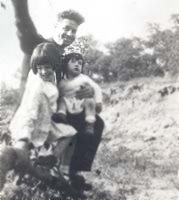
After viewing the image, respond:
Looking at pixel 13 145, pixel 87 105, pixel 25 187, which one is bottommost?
pixel 25 187

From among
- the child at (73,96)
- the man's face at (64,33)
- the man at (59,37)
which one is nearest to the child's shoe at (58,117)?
the child at (73,96)

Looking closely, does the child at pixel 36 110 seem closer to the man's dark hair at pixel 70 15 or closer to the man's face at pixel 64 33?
the man's face at pixel 64 33

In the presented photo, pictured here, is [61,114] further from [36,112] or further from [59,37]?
[59,37]

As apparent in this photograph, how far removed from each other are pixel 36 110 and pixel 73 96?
186mm

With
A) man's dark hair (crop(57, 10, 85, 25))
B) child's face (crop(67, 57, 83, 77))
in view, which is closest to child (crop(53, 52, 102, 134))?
child's face (crop(67, 57, 83, 77))

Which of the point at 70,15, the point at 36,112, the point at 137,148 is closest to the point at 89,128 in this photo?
the point at 36,112

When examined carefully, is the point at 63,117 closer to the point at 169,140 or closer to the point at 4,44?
the point at 4,44

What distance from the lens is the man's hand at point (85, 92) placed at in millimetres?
2916

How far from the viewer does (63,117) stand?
290 centimetres

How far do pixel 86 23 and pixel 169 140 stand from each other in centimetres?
78

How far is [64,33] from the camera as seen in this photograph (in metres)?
2.93

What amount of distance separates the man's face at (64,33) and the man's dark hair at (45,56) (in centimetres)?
4

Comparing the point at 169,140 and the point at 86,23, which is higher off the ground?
the point at 86,23

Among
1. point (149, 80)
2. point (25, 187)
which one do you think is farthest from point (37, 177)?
point (149, 80)
